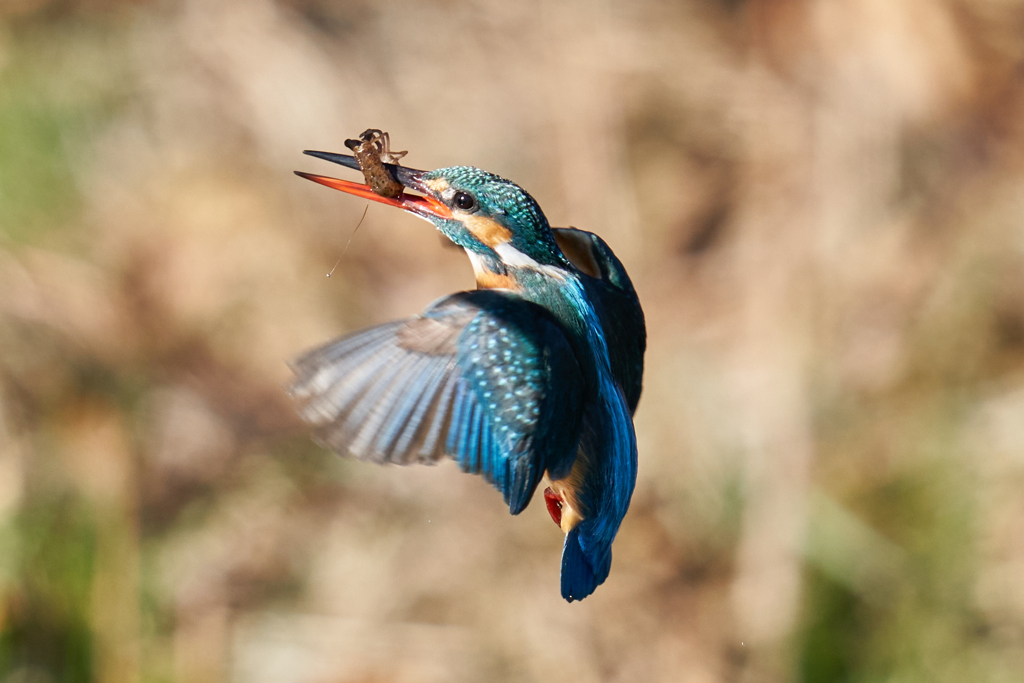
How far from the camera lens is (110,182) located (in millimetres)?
4129

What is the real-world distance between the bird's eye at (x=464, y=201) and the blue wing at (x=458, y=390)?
25cm

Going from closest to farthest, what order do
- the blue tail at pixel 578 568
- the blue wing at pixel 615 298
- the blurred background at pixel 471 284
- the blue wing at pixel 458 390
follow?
the blue wing at pixel 458 390 < the blue tail at pixel 578 568 < the blue wing at pixel 615 298 < the blurred background at pixel 471 284

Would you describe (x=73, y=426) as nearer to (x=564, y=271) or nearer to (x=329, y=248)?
(x=329, y=248)

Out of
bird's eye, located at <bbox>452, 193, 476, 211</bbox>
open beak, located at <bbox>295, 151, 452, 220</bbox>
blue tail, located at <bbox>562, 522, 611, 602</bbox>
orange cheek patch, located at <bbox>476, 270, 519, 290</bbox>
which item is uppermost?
bird's eye, located at <bbox>452, 193, 476, 211</bbox>

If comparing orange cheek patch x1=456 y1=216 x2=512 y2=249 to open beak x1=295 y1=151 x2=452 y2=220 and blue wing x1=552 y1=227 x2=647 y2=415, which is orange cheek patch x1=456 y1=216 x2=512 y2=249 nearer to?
open beak x1=295 y1=151 x2=452 y2=220

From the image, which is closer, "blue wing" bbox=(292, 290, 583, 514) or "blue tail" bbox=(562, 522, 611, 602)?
"blue wing" bbox=(292, 290, 583, 514)

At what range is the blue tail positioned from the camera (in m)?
1.69

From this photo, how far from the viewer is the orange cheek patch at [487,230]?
5.70ft

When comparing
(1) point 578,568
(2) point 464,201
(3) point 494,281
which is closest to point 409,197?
(2) point 464,201

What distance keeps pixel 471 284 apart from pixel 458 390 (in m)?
2.74

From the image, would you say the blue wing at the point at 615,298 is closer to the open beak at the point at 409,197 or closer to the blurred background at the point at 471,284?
the open beak at the point at 409,197

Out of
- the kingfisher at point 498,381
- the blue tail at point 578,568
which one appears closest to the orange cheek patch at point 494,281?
the kingfisher at point 498,381

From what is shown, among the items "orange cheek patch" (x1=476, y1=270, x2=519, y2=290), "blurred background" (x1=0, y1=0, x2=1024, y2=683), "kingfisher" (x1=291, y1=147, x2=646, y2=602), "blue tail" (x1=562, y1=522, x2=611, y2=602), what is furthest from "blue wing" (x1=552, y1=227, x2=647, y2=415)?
"blurred background" (x1=0, y1=0, x2=1024, y2=683)

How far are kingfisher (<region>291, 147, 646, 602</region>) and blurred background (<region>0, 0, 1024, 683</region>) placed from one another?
2.22 m
